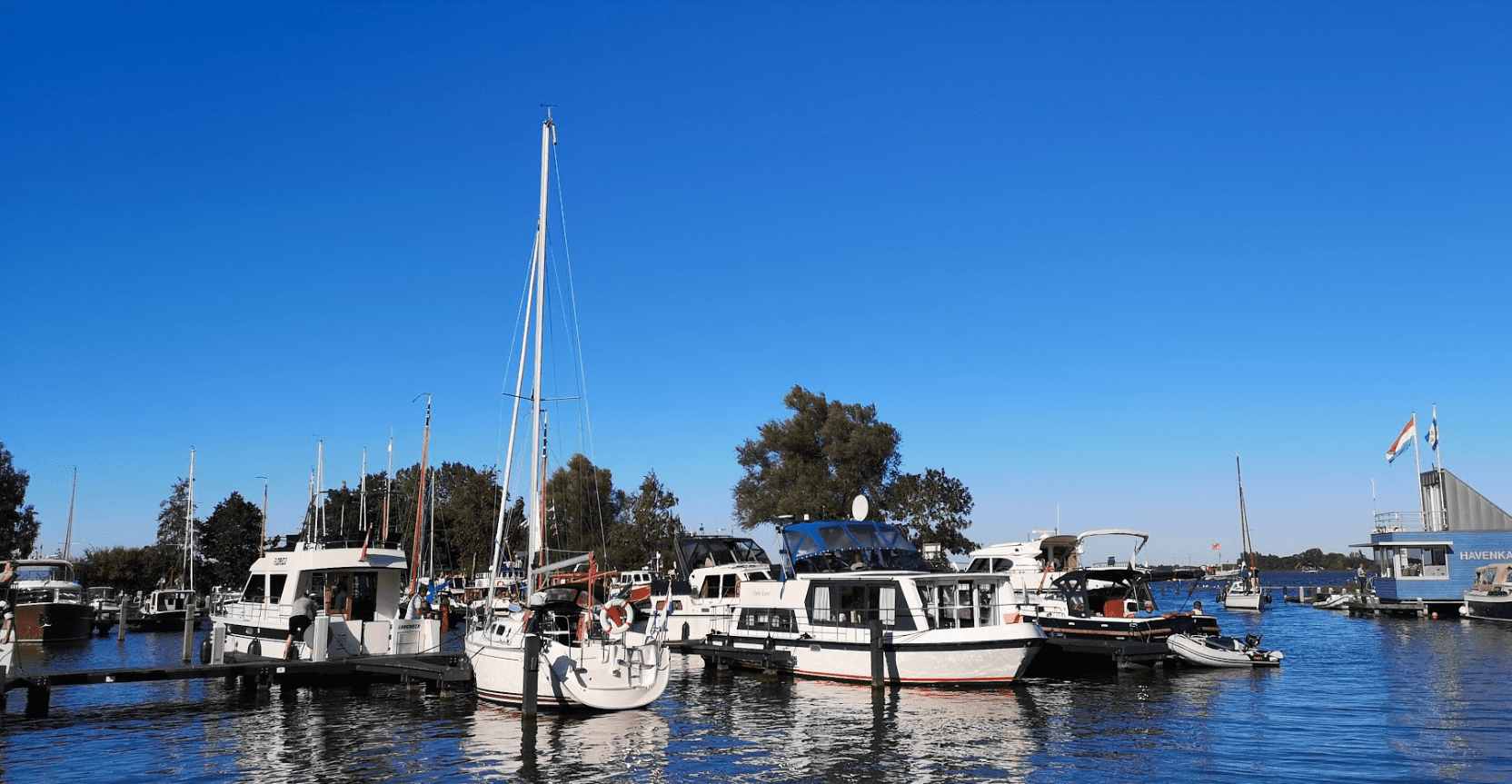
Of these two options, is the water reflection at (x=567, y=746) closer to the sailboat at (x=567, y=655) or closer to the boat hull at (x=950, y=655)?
the sailboat at (x=567, y=655)

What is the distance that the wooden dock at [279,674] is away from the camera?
25.0 meters

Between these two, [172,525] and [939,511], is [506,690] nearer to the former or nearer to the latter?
[939,511]

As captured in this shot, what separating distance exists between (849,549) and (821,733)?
12787 millimetres

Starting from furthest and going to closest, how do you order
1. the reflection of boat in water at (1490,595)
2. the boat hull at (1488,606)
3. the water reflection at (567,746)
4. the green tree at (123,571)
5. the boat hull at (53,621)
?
the green tree at (123,571), the boat hull at (53,621), the reflection of boat in water at (1490,595), the boat hull at (1488,606), the water reflection at (567,746)

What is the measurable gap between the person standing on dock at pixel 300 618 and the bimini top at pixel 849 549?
15.1 meters

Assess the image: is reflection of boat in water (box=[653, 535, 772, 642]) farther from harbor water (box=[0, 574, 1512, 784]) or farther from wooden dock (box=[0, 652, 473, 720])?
wooden dock (box=[0, 652, 473, 720])

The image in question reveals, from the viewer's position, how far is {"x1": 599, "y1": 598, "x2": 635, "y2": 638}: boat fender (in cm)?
2397

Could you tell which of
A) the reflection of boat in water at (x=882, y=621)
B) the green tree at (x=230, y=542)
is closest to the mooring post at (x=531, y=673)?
the reflection of boat in water at (x=882, y=621)

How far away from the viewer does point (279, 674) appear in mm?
28438

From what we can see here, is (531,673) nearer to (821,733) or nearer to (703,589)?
(821,733)

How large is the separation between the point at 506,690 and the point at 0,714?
12277 mm

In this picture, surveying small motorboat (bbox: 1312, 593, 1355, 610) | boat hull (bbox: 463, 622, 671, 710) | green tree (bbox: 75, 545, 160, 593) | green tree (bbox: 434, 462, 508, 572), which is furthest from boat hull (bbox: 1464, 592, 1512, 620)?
green tree (bbox: 75, 545, 160, 593)

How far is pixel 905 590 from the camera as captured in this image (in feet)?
96.5

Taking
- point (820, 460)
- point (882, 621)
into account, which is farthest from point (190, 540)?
point (882, 621)
